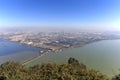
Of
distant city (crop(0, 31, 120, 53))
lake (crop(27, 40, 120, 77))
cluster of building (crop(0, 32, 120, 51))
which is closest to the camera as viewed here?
lake (crop(27, 40, 120, 77))

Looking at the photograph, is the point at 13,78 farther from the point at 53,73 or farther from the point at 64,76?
the point at 64,76

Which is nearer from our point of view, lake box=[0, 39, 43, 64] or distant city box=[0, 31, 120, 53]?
lake box=[0, 39, 43, 64]

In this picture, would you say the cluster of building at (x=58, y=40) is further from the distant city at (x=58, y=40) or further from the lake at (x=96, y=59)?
the lake at (x=96, y=59)

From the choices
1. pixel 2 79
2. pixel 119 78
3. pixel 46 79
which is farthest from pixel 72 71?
pixel 2 79

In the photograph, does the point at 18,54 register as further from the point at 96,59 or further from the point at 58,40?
the point at 58,40

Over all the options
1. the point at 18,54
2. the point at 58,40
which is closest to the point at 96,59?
the point at 18,54

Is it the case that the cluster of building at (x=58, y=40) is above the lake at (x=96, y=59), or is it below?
below

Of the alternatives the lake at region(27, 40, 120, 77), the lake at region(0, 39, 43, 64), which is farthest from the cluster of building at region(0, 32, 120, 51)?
the lake at region(27, 40, 120, 77)

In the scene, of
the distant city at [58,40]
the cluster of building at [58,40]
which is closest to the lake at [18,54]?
the distant city at [58,40]

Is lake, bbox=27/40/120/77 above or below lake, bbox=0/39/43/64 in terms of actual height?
above

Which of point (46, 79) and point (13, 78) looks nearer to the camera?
point (46, 79)

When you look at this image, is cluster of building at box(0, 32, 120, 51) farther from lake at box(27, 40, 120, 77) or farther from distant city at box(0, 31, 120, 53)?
lake at box(27, 40, 120, 77)
